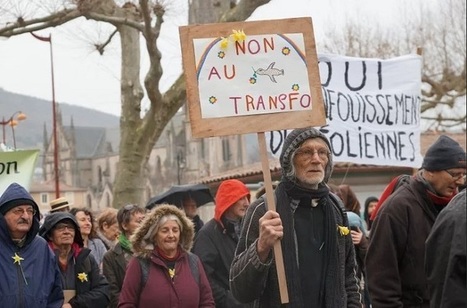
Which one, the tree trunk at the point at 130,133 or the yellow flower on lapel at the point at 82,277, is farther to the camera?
the tree trunk at the point at 130,133

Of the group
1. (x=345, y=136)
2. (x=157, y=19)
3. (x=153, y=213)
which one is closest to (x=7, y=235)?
(x=153, y=213)

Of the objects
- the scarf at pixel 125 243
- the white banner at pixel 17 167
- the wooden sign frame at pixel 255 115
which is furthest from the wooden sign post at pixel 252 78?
the white banner at pixel 17 167

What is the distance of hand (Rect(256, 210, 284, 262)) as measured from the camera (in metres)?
5.28

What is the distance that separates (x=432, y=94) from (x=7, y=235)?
33.4 meters

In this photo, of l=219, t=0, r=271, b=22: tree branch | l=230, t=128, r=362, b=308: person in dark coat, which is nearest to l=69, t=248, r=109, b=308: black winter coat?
l=230, t=128, r=362, b=308: person in dark coat

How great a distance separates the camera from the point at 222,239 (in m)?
8.79

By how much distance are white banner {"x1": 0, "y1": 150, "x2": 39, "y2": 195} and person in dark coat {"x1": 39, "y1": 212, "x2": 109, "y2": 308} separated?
200 cm

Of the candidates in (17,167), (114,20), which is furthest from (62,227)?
(114,20)

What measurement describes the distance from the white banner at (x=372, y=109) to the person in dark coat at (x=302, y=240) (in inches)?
223

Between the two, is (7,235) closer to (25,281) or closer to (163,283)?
(25,281)

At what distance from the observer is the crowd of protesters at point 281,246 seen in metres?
5.39

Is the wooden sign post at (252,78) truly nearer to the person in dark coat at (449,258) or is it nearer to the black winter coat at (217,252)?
the person in dark coat at (449,258)

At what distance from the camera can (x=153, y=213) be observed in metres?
8.08

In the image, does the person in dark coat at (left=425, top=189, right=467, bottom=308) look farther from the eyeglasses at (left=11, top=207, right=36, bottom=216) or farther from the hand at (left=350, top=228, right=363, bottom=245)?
the hand at (left=350, top=228, right=363, bottom=245)
